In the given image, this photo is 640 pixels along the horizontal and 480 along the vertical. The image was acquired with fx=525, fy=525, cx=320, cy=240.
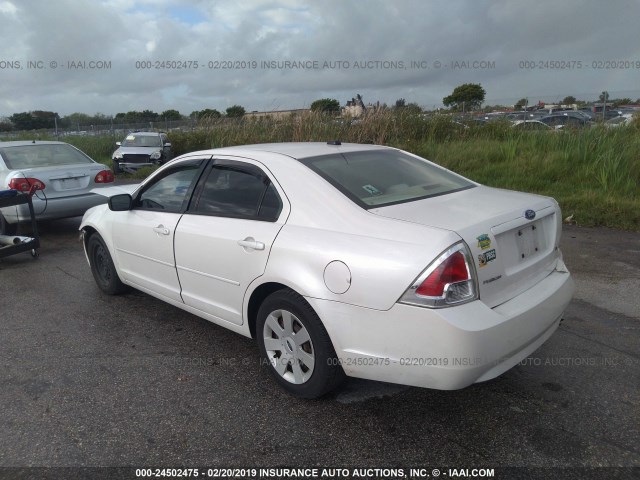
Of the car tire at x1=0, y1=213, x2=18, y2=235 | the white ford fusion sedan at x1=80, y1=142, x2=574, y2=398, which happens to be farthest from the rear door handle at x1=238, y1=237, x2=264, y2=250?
the car tire at x1=0, y1=213, x2=18, y2=235

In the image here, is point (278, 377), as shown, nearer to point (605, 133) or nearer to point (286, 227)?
point (286, 227)

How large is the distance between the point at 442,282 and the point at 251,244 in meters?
1.29

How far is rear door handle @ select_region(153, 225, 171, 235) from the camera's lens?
4094 millimetres

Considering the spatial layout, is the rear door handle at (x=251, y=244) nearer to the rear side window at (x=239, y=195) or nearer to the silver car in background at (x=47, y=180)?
the rear side window at (x=239, y=195)

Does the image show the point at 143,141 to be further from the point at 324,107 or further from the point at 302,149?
the point at 302,149

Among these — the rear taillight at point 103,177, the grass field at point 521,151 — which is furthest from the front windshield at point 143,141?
the rear taillight at point 103,177

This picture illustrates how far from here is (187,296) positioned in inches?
158

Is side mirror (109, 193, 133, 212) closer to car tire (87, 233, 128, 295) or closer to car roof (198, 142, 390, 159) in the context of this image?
car tire (87, 233, 128, 295)

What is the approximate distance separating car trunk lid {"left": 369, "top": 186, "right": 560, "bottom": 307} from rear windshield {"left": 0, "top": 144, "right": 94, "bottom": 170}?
23.3ft

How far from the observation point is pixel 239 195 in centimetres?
369

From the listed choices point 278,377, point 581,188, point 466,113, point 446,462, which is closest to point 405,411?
point 446,462

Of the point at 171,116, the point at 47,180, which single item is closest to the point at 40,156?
the point at 47,180

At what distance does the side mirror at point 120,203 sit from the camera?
4.54 metres

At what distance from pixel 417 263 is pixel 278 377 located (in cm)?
131
